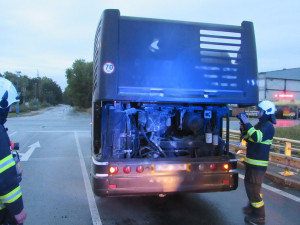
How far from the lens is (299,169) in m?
6.46

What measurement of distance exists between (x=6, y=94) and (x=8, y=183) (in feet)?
2.53

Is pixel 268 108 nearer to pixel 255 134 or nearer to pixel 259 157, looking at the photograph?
pixel 255 134

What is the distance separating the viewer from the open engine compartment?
4527 millimetres

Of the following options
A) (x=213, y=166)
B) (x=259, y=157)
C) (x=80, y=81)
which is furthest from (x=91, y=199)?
(x=80, y=81)

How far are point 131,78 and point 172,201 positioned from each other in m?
2.51

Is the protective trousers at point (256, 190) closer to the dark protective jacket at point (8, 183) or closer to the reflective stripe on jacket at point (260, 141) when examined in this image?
the reflective stripe on jacket at point (260, 141)

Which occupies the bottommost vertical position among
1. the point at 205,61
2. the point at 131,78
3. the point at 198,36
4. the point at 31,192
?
the point at 31,192

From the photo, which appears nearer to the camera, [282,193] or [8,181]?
[8,181]

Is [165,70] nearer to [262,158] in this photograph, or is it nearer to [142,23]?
[142,23]


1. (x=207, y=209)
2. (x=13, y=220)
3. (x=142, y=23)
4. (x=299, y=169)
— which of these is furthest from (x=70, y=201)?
(x=299, y=169)

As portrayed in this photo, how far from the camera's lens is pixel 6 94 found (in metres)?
2.55

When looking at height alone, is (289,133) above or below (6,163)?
below

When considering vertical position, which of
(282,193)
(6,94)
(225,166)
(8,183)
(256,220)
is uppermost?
(6,94)

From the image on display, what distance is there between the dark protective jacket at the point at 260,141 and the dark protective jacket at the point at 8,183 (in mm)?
3082
